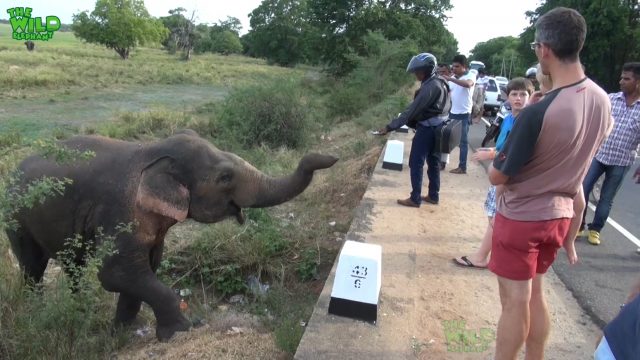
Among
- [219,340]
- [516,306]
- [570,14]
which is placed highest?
[570,14]

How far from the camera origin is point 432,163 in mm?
6520

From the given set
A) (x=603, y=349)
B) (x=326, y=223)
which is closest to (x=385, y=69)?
(x=326, y=223)

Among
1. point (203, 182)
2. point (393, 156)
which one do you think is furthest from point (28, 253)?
point (393, 156)

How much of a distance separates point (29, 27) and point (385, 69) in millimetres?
38926

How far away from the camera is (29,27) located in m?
48.1

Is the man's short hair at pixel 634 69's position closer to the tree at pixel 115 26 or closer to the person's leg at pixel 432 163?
the person's leg at pixel 432 163

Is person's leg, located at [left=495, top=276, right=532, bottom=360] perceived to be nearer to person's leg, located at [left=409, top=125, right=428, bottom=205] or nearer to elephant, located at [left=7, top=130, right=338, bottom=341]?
elephant, located at [left=7, top=130, right=338, bottom=341]

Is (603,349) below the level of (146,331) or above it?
above

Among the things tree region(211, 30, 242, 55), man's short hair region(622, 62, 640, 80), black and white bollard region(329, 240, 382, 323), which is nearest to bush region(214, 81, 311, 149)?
man's short hair region(622, 62, 640, 80)

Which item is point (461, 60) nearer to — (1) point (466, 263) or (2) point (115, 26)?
(1) point (466, 263)

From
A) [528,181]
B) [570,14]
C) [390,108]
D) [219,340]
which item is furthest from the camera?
[390,108]

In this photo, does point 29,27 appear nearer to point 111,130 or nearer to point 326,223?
point 111,130

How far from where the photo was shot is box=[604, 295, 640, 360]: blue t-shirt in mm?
1633

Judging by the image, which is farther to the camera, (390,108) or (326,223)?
(390,108)
